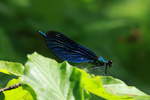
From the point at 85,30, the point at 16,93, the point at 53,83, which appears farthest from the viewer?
the point at 85,30

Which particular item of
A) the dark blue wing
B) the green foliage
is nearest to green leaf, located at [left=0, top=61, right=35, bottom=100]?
the green foliage

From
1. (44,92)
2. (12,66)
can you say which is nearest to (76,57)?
(12,66)

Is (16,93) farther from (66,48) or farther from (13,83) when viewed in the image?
(66,48)

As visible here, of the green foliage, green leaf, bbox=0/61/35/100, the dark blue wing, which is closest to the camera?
the green foliage

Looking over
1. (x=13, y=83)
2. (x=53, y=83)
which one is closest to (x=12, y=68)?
(x=13, y=83)

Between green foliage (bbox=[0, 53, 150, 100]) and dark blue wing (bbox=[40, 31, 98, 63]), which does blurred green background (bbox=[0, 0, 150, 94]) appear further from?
green foliage (bbox=[0, 53, 150, 100])

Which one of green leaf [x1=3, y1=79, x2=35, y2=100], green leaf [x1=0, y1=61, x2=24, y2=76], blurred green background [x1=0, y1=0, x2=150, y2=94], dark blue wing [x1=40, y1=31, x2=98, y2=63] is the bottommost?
green leaf [x1=3, y1=79, x2=35, y2=100]

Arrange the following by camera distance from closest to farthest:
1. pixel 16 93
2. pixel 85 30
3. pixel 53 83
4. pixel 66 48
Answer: pixel 53 83, pixel 16 93, pixel 66 48, pixel 85 30
